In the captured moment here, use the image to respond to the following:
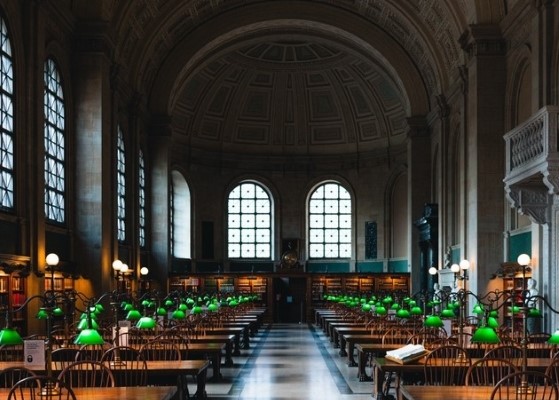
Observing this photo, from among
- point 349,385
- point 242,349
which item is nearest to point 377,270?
point 242,349

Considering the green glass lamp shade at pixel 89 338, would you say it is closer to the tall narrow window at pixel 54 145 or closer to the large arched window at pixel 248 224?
the tall narrow window at pixel 54 145

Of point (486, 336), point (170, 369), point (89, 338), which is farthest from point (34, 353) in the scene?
point (486, 336)

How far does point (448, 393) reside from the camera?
8.10 m

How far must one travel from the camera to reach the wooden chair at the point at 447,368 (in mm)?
9906

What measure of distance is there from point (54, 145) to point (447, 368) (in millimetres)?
15449

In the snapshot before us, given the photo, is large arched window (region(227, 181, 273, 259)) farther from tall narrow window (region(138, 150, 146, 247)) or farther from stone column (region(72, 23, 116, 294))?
stone column (region(72, 23, 116, 294))

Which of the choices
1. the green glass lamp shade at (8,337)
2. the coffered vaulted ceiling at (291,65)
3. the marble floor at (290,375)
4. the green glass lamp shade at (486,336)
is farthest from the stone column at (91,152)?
the green glass lamp shade at (486,336)

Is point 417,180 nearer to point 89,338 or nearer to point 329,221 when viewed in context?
point 329,221

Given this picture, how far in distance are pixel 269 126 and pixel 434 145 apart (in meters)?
12.1

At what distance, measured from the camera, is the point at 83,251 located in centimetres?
2402

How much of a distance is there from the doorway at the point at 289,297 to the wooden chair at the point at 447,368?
29750 mm

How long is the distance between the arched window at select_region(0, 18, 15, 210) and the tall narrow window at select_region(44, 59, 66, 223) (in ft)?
9.83

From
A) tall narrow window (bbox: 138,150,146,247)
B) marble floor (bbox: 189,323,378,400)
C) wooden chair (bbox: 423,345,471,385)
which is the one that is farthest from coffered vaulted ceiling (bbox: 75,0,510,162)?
wooden chair (bbox: 423,345,471,385)

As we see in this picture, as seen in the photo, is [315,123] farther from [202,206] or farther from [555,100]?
[555,100]
